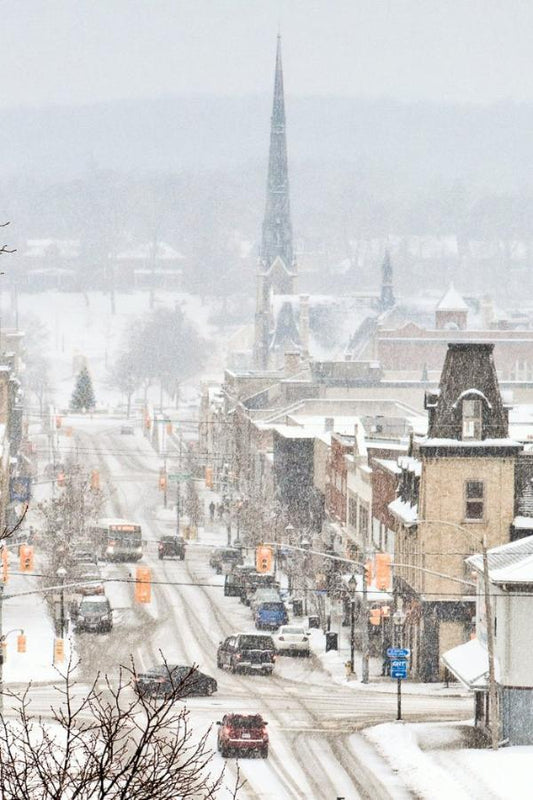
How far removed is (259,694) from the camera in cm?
6309

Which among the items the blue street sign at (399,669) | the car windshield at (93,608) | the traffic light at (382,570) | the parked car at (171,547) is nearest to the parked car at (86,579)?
the car windshield at (93,608)

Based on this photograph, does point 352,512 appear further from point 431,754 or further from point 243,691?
point 431,754

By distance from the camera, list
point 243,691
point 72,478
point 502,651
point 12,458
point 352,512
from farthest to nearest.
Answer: point 12,458
point 72,478
point 352,512
point 243,691
point 502,651

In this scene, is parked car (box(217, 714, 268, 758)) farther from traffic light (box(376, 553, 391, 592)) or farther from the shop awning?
traffic light (box(376, 553, 391, 592))

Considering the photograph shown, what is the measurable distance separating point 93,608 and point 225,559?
20588mm

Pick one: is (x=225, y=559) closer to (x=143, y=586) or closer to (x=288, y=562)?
(x=288, y=562)

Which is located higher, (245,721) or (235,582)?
(235,582)

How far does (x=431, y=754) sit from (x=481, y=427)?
2253 cm

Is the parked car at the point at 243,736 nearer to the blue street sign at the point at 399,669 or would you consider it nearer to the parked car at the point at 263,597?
the blue street sign at the point at 399,669

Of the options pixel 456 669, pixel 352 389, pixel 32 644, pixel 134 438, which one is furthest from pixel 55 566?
pixel 134 438

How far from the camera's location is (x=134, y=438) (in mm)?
193875

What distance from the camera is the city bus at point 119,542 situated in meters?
103

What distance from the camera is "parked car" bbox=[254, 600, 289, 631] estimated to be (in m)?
80.8

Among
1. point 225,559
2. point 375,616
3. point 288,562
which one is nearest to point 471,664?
point 375,616
